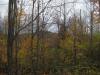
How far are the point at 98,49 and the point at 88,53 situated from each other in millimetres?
1288

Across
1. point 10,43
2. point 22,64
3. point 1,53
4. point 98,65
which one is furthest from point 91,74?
point 10,43

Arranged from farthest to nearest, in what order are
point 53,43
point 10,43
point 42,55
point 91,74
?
point 53,43 < point 42,55 < point 91,74 < point 10,43

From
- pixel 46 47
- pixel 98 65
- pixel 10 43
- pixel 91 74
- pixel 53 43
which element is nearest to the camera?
pixel 10 43

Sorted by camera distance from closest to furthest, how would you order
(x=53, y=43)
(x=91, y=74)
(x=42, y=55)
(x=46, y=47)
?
(x=91, y=74)
(x=42, y=55)
(x=46, y=47)
(x=53, y=43)

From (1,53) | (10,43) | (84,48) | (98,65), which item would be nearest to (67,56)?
(84,48)

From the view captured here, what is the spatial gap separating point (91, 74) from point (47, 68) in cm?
747

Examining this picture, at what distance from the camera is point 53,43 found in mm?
37438

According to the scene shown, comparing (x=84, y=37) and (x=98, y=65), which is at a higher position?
(x=84, y=37)

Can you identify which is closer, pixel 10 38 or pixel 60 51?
pixel 10 38

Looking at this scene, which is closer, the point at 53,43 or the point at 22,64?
the point at 22,64

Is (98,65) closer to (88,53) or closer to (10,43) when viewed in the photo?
(88,53)

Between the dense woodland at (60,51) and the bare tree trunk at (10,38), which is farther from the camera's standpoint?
the dense woodland at (60,51)

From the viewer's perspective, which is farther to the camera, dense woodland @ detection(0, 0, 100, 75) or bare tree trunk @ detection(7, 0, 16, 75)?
dense woodland @ detection(0, 0, 100, 75)

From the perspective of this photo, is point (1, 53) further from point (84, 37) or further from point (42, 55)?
point (84, 37)
